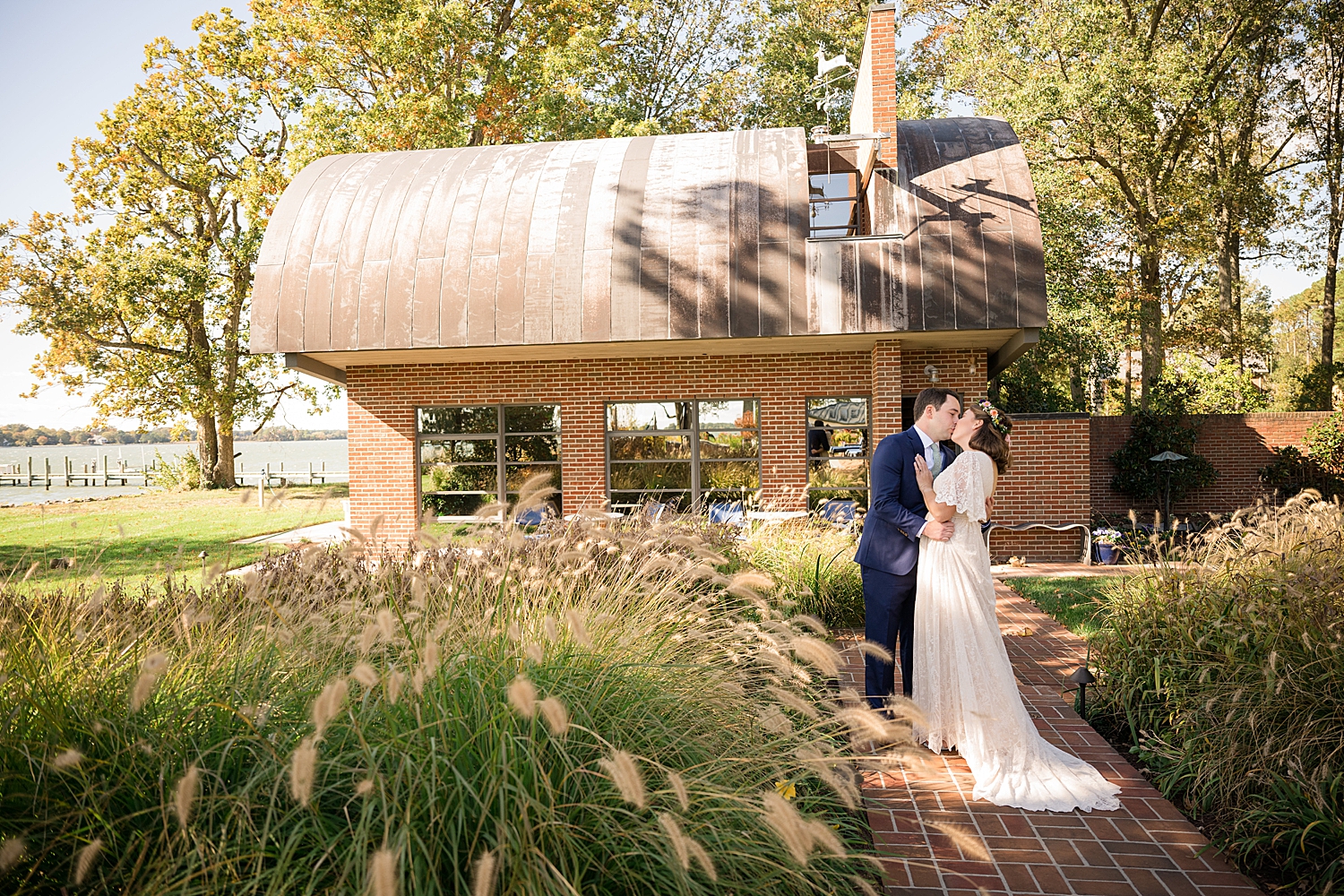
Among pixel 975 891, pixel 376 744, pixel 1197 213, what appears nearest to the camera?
pixel 376 744

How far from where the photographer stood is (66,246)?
2734 centimetres

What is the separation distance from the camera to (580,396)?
537 inches

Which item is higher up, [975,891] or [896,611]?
[896,611]

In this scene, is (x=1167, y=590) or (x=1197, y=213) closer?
(x=1167, y=590)

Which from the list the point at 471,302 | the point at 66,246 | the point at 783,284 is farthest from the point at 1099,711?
the point at 66,246

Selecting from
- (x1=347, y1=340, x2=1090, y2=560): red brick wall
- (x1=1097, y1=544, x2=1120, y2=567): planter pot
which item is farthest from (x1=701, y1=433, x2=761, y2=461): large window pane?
(x1=1097, y1=544, x2=1120, y2=567): planter pot

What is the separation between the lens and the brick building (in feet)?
39.0

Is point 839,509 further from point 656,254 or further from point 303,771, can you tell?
point 303,771

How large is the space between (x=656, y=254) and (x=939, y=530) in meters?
8.19

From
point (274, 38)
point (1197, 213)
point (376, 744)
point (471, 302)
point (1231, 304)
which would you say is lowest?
point (376, 744)

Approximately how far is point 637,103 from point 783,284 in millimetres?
17030

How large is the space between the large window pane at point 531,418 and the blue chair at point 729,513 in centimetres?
295

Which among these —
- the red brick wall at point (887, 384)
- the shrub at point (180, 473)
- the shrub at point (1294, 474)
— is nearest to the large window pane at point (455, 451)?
the red brick wall at point (887, 384)

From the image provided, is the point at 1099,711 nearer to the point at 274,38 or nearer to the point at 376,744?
the point at 376,744
